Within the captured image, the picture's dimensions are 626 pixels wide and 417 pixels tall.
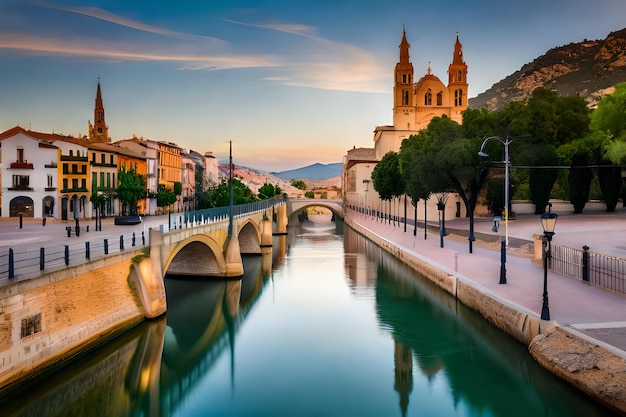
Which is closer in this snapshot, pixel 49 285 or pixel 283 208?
pixel 49 285

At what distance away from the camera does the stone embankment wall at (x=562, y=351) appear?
12.3 metres

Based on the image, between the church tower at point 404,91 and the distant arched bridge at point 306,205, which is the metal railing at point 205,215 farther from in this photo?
the church tower at point 404,91

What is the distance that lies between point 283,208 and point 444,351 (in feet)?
186

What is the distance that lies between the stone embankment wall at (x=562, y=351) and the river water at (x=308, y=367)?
38cm

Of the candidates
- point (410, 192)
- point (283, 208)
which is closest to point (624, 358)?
point (410, 192)

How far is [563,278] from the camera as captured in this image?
73.3 feet

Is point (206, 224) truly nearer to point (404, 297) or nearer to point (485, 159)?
point (404, 297)

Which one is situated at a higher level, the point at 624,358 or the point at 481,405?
the point at 624,358

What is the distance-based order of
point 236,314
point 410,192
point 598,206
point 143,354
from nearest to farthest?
1. point 143,354
2. point 236,314
3. point 410,192
4. point 598,206

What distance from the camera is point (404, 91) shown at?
11156cm

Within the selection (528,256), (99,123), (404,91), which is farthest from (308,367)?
(404,91)

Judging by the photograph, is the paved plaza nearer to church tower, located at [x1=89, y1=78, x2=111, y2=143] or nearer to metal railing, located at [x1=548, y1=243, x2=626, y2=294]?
metal railing, located at [x1=548, y1=243, x2=626, y2=294]

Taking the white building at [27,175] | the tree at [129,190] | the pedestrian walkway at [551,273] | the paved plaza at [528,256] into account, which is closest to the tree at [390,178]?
the pedestrian walkway at [551,273]

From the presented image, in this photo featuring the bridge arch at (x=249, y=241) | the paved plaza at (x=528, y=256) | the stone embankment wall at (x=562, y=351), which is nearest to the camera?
the stone embankment wall at (x=562, y=351)
